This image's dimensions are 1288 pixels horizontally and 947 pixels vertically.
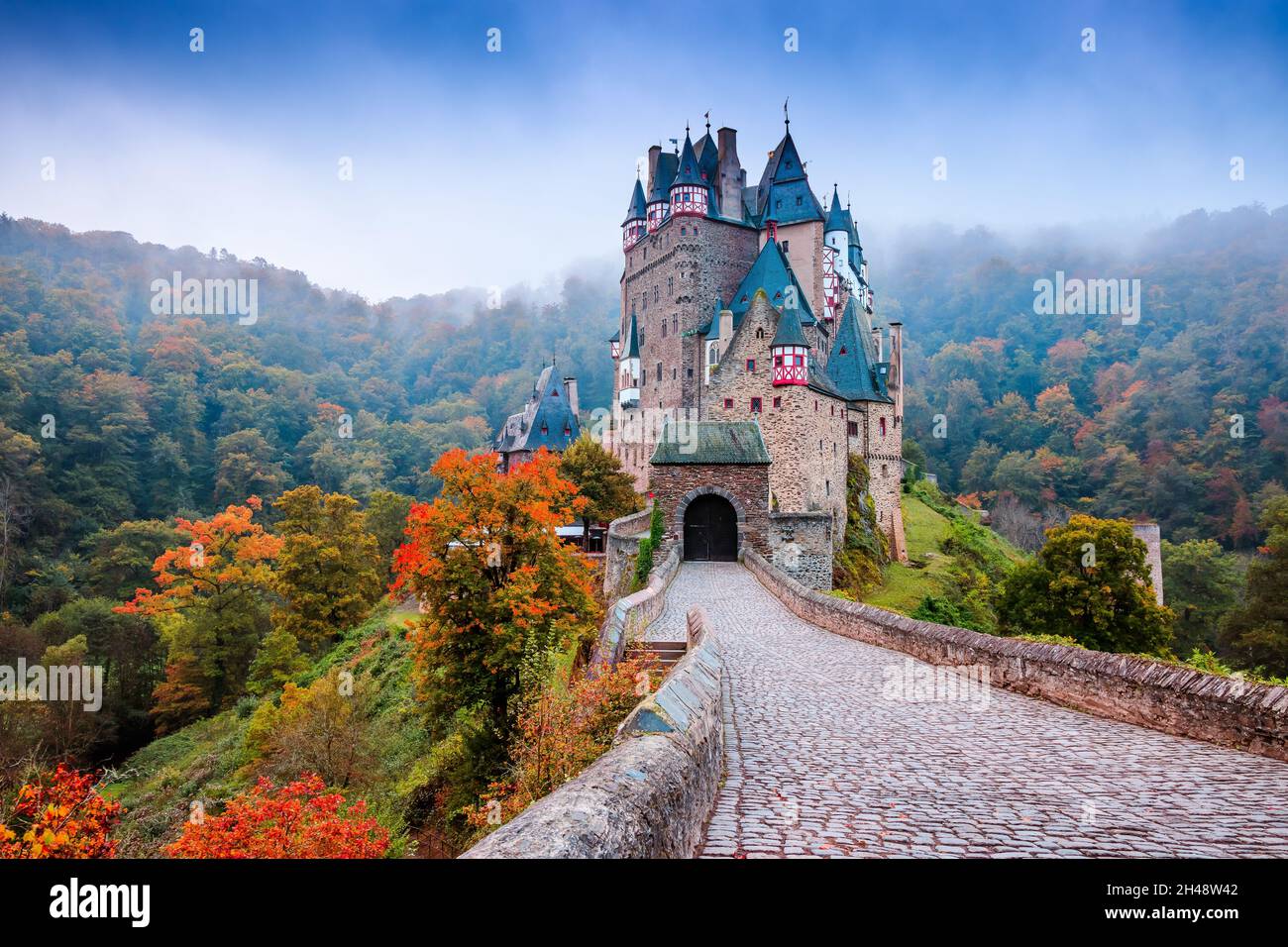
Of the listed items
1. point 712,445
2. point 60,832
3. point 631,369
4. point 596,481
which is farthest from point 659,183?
point 60,832

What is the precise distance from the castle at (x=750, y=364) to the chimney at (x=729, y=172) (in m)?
0.13

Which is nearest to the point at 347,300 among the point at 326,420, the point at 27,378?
the point at 326,420

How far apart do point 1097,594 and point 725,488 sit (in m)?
11.1

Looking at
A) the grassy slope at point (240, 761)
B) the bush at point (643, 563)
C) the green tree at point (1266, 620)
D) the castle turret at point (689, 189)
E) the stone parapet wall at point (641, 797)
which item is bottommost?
the grassy slope at point (240, 761)

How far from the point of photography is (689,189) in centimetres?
4566

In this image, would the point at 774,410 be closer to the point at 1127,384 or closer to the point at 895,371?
the point at 895,371

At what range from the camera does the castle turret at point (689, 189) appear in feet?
149

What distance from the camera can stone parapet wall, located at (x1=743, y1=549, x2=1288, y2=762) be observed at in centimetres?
602

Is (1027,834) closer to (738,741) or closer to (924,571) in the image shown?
(738,741)

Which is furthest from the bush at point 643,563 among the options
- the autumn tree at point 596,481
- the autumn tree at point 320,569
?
the autumn tree at point 320,569

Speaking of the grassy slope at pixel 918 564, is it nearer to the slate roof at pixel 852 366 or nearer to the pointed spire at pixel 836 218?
the slate roof at pixel 852 366

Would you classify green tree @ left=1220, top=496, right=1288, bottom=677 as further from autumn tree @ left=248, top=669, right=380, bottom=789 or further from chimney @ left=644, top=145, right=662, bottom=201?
chimney @ left=644, top=145, right=662, bottom=201

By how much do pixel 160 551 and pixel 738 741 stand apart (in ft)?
152

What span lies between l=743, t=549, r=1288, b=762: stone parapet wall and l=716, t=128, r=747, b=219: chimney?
4150 centimetres
